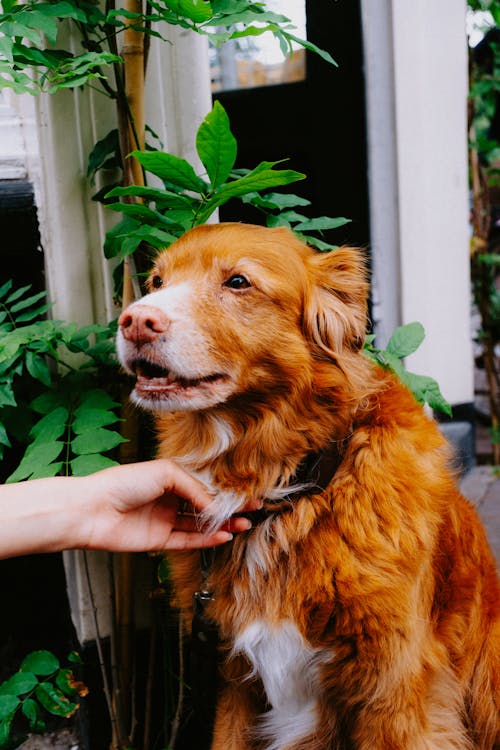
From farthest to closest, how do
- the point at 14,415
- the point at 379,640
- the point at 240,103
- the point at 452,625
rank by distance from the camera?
the point at 240,103 → the point at 14,415 → the point at 452,625 → the point at 379,640

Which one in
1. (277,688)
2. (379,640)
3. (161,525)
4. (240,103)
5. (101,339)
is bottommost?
(277,688)

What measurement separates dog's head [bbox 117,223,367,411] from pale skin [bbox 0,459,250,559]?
0.58 feet

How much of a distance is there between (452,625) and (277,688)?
1.49 feet

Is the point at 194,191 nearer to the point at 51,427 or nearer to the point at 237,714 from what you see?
the point at 51,427

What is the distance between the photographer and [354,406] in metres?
1.60

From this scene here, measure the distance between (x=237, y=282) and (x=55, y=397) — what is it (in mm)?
613

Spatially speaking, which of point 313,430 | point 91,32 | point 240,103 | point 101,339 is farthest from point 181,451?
point 240,103

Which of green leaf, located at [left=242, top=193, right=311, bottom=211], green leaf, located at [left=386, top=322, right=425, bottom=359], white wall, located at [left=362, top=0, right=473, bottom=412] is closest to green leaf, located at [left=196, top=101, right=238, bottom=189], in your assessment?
green leaf, located at [left=242, top=193, right=311, bottom=211]

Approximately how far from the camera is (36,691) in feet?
6.23

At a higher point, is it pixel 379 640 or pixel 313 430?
pixel 313 430

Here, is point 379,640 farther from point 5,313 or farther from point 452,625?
point 5,313

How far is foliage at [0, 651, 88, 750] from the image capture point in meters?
1.83

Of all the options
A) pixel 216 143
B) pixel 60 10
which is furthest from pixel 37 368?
pixel 60 10

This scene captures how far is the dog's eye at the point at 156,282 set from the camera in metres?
1.64
